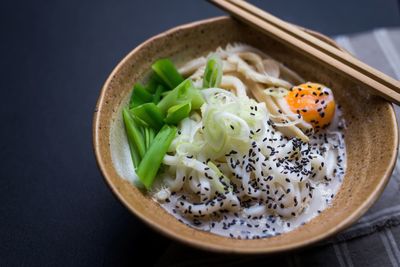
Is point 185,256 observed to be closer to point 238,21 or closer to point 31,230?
point 31,230

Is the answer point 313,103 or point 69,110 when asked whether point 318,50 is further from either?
point 69,110

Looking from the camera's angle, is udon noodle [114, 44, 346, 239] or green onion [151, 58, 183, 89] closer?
udon noodle [114, 44, 346, 239]

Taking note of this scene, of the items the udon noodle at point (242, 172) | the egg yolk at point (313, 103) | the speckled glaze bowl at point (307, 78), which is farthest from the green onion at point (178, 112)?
the egg yolk at point (313, 103)

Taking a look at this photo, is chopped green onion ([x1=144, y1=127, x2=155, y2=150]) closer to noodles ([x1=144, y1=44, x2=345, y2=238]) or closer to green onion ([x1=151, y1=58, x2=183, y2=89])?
noodles ([x1=144, y1=44, x2=345, y2=238])

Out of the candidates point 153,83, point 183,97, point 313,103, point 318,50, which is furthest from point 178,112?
point 318,50

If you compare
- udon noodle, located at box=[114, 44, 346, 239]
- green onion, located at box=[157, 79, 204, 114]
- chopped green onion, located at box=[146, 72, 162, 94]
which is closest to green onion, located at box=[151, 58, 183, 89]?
chopped green onion, located at box=[146, 72, 162, 94]
